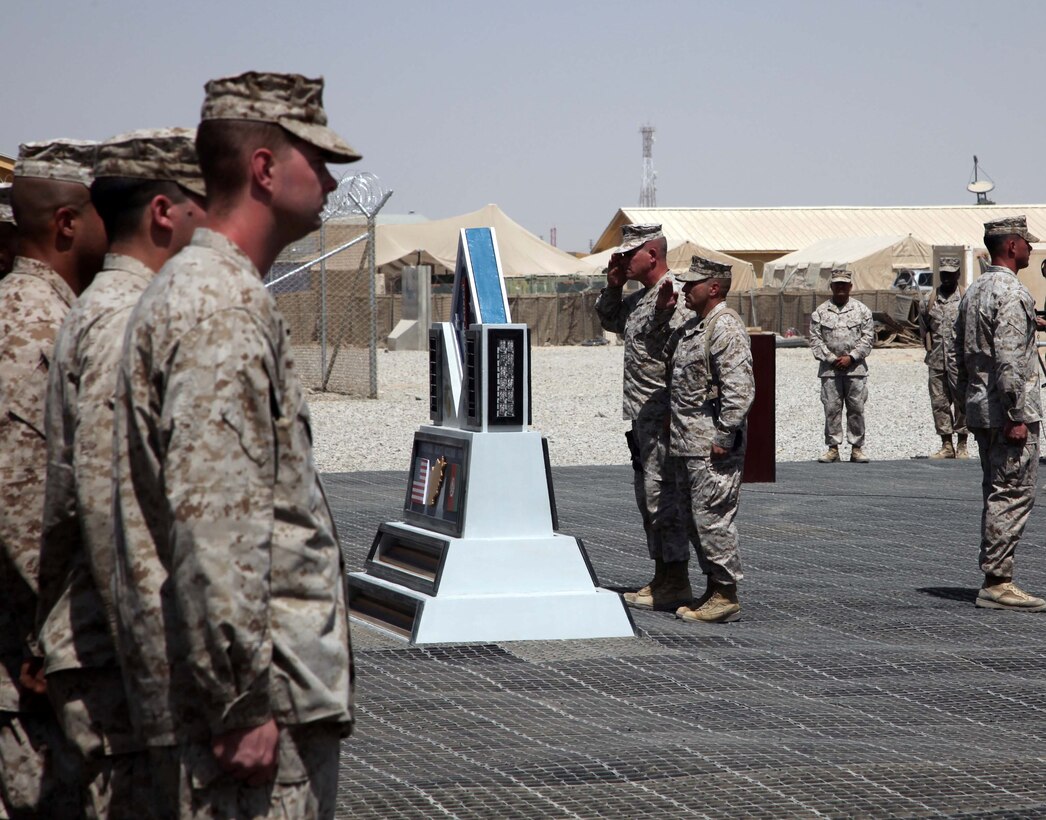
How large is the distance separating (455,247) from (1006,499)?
42.5 metres

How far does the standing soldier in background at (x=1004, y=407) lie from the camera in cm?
774

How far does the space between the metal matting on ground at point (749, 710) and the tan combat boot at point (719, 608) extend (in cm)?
6

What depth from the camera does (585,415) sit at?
860 inches

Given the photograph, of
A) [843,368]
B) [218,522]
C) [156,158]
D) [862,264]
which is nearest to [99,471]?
[218,522]

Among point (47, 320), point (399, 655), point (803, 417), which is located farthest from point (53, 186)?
point (803, 417)

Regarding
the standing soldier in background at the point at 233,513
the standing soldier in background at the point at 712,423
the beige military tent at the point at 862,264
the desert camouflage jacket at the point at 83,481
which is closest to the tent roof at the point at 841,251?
the beige military tent at the point at 862,264

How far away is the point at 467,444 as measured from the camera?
7207mm

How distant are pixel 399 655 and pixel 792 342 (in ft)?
104

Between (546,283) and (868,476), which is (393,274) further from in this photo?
(868,476)

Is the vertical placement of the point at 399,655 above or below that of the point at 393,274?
below

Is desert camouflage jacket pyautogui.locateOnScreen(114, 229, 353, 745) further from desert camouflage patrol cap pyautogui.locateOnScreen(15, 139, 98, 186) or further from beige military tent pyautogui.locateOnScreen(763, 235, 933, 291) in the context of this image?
beige military tent pyautogui.locateOnScreen(763, 235, 933, 291)

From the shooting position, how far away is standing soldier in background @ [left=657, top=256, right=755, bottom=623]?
291 inches

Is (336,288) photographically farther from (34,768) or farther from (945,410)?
(34,768)

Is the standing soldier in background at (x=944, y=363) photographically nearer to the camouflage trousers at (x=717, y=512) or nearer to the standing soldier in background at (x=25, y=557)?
the camouflage trousers at (x=717, y=512)
